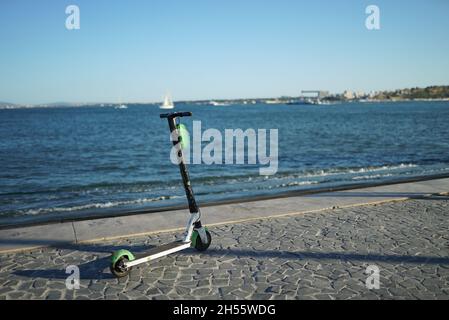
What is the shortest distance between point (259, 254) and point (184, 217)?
2.50 metres

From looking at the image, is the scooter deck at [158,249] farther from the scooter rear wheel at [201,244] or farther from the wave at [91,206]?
the wave at [91,206]

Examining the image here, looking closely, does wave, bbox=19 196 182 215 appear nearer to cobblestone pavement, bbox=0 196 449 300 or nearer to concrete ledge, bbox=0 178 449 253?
concrete ledge, bbox=0 178 449 253

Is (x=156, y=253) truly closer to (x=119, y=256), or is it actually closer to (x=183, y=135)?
(x=119, y=256)

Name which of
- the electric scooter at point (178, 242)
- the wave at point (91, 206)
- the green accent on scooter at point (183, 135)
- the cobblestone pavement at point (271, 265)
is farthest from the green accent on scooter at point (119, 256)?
the wave at point (91, 206)

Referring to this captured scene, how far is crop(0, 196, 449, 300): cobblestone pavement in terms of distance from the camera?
4.41m

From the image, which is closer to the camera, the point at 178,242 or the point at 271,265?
the point at 271,265

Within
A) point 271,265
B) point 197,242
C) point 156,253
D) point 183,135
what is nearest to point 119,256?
point 156,253

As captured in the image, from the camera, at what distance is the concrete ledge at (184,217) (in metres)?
6.45

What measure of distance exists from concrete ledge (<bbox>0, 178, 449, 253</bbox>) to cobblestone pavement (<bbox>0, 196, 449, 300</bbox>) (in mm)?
332

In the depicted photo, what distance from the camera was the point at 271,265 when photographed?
5.18m

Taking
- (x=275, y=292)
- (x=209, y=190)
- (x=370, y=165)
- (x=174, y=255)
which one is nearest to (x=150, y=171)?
(x=209, y=190)

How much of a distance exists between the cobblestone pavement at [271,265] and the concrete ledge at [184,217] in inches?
13.1

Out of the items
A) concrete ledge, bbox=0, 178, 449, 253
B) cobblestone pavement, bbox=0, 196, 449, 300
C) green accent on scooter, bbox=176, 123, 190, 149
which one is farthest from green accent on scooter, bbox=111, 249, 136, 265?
concrete ledge, bbox=0, 178, 449, 253

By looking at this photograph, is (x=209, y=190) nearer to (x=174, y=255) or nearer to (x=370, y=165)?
(x=174, y=255)
